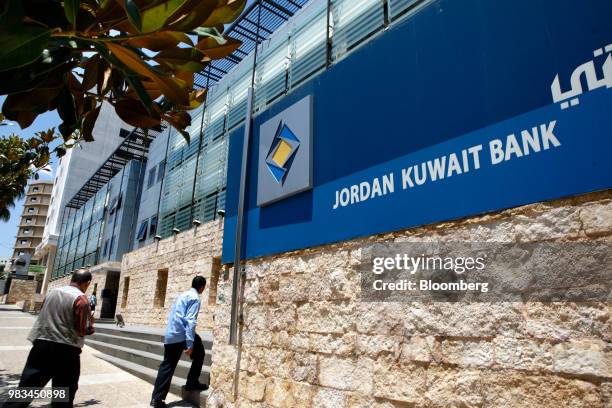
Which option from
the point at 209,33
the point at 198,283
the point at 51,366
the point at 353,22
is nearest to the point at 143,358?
the point at 198,283

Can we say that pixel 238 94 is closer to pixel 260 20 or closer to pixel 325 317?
pixel 260 20

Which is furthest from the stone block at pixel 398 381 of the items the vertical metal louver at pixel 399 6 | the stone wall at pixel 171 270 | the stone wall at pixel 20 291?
the stone wall at pixel 20 291

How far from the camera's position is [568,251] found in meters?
1.99

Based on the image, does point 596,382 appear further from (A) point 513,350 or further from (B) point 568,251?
(B) point 568,251

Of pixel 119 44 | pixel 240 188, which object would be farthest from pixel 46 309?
pixel 119 44

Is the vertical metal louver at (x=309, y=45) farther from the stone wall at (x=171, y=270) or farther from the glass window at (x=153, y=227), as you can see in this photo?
the glass window at (x=153, y=227)

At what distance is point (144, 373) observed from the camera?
259 inches

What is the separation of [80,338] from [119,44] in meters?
3.70

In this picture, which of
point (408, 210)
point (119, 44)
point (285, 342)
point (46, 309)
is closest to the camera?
point (119, 44)

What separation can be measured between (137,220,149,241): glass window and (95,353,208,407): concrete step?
24.7 feet

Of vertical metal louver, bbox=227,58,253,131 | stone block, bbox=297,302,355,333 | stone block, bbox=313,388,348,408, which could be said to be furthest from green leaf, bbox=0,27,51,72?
vertical metal louver, bbox=227,58,253,131

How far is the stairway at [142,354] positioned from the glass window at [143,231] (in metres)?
5.59

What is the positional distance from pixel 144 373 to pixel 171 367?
7.64 feet

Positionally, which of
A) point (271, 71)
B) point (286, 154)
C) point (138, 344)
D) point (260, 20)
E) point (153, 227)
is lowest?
point (138, 344)
